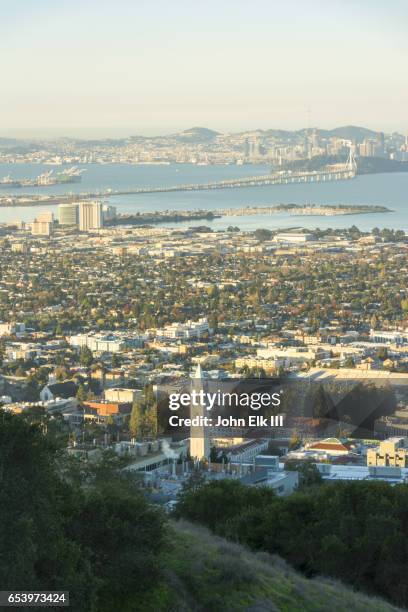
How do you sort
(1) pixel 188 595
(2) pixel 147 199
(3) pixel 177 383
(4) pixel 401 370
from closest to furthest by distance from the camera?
(1) pixel 188 595 → (3) pixel 177 383 → (4) pixel 401 370 → (2) pixel 147 199

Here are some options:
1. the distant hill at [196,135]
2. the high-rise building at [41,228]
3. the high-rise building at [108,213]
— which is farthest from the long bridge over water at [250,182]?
the distant hill at [196,135]

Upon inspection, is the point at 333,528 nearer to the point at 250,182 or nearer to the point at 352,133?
the point at 250,182

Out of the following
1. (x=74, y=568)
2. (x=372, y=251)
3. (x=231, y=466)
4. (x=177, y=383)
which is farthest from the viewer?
(x=372, y=251)

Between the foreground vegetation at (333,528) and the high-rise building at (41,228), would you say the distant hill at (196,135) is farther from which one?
the foreground vegetation at (333,528)

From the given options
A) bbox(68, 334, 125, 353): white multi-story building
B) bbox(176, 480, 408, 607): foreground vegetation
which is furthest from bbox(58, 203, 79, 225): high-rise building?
bbox(176, 480, 408, 607): foreground vegetation

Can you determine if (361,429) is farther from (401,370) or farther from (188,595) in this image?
(188,595)

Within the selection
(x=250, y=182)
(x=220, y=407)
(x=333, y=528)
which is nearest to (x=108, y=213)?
(x=250, y=182)

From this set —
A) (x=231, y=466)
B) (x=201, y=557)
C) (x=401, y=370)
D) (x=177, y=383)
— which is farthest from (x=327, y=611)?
(x=401, y=370)

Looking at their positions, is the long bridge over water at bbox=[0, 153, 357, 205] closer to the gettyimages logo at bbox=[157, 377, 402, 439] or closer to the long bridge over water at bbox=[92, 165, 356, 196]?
the long bridge over water at bbox=[92, 165, 356, 196]
